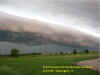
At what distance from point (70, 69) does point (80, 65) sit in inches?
7.4

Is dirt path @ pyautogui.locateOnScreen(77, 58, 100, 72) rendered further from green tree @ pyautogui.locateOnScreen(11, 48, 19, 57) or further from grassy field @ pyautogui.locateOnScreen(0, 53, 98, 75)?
green tree @ pyautogui.locateOnScreen(11, 48, 19, 57)

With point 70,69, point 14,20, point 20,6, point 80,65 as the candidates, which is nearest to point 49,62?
point 70,69

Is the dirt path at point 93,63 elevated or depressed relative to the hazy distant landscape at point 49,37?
depressed

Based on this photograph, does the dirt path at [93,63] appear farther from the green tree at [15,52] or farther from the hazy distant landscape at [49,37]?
the green tree at [15,52]

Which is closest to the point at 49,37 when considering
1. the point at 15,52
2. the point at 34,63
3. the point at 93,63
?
the point at 34,63

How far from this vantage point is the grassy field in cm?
230

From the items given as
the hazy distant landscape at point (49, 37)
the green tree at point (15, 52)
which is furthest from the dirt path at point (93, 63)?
the green tree at point (15, 52)

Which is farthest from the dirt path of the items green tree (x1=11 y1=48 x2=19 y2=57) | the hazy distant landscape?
green tree (x1=11 y1=48 x2=19 y2=57)

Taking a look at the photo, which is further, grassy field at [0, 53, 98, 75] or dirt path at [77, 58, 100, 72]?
dirt path at [77, 58, 100, 72]

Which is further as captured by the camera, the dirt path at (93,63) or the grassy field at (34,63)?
the dirt path at (93,63)

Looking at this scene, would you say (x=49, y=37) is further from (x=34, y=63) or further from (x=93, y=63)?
(x=93, y=63)

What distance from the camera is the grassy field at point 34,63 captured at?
2.30m

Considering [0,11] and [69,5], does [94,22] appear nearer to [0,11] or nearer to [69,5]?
[69,5]

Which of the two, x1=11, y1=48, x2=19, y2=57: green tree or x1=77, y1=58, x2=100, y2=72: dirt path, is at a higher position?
x1=11, y1=48, x2=19, y2=57: green tree
